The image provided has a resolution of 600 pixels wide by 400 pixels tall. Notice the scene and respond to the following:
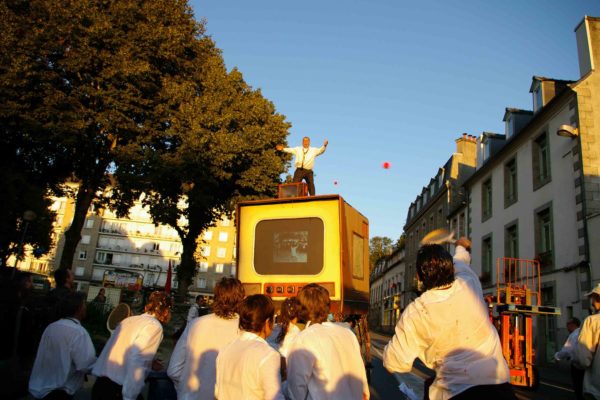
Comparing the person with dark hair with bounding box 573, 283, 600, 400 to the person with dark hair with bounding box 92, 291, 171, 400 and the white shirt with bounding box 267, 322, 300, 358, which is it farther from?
the person with dark hair with bounding box 92, 291, 171, 400

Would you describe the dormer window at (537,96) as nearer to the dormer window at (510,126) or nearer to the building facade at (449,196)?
the dormer window at (510,126)

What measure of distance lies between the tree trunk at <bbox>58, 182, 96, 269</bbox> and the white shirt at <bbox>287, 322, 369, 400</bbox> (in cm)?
1681

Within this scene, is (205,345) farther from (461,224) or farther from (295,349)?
(461,224)

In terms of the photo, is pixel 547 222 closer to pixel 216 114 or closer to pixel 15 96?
pixel 216 114

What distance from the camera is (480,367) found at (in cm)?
271

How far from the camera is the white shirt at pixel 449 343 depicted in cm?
271

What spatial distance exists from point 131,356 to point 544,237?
19701 mm

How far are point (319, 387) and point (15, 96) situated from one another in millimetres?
18078

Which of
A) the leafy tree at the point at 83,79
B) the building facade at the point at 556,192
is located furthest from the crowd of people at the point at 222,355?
the leafy tree at the point at 83,79

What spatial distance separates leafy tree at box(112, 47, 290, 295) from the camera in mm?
Result: 19781

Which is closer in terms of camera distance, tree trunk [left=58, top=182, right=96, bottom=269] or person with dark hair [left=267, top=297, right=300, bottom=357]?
person with dark hair [left=267, top=297, right=300, bottom=357]

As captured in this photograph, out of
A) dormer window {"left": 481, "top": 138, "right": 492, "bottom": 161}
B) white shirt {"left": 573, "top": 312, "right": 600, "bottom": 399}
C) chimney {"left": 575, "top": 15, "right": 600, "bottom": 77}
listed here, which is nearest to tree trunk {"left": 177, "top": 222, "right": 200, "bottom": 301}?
dormer window {"left": 481, "top": 138, "right": 492, "bottom": 161}

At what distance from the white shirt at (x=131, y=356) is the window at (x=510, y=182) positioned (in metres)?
21.9

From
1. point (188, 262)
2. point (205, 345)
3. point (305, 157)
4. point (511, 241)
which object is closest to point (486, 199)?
point (511, 241)
